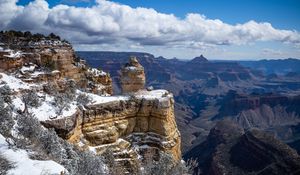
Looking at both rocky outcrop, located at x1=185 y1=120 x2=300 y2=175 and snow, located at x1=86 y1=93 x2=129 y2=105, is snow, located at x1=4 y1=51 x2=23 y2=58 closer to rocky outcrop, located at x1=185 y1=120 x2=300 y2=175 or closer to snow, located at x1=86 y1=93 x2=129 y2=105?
snow, located at x1=86 y1=93 x2=129 y2=105

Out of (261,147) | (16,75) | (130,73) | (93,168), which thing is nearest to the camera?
(93,168)

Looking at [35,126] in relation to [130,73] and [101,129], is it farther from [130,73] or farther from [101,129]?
[130,73]

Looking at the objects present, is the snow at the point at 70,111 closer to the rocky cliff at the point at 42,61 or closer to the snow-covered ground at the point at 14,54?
the rocky cliff at the point at 42,61

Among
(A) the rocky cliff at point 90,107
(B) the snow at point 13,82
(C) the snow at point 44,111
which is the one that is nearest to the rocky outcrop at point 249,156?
(A) the rocky cliff at point 90,107

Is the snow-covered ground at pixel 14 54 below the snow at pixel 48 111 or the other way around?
the other way around

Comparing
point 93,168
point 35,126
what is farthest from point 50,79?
point 93,168

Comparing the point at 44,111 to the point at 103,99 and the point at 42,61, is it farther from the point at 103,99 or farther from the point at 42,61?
the point at 42,61

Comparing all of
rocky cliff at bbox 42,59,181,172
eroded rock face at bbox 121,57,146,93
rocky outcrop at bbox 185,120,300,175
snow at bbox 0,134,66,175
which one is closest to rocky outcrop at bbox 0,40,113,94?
eroded rock face at bbox 121,57,146,93
